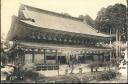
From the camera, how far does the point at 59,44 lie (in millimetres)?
7953

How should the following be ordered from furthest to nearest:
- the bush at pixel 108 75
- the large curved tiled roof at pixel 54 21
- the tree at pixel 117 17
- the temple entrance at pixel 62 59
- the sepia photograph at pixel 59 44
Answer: the large curved tiled roof at pixel 54 21 < the temple entrance at pixel 62 59 < the tree at pixel 117 17 < the bush at pixel 108 75 < the sepia photograph at pixel 59 44

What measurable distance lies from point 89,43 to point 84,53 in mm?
1229

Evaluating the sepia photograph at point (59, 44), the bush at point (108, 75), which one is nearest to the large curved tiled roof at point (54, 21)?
the sepia photograph at point (59, 44)

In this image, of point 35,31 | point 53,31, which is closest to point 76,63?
point 53,31

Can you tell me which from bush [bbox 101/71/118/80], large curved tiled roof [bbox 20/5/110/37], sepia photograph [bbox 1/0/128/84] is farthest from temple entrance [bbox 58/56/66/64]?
bush [bbox 101/71/118/80]

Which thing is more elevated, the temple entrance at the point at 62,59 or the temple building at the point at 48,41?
the temple building at the point at 48,41

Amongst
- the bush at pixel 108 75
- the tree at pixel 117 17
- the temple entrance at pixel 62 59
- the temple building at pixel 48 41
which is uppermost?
the tree at pixel 117 17

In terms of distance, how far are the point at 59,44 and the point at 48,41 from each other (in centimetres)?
47

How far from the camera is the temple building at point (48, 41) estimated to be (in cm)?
676

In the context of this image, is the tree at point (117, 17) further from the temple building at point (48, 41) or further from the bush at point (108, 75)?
the bush at point (108, 75)

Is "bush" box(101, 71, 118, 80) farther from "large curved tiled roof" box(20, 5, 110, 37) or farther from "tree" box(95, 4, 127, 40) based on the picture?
"large curved tiled roof" box(20, 5, 110, 37)

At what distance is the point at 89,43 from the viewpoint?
31.2ft

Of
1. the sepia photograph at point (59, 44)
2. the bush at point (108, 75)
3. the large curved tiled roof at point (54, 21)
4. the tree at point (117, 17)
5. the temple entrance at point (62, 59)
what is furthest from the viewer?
the large curved tiled roof at point (54, 21)

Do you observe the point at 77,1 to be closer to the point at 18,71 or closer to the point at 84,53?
the point at 18,71
